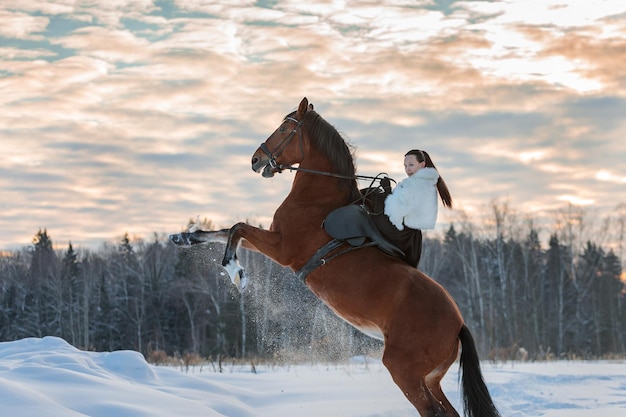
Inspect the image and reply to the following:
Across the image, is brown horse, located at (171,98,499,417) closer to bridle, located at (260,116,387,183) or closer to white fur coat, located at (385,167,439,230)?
bridle, located at (260,116,387,183)

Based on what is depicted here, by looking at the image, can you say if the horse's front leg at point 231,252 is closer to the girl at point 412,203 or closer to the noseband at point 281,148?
the noseband at point 281,148

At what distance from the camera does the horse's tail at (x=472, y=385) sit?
600 centimetres

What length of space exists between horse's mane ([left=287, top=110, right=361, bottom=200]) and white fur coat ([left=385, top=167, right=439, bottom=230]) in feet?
1.69

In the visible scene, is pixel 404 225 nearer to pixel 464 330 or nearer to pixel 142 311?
pixel 464 330

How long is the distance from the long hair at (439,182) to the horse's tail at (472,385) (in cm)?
116

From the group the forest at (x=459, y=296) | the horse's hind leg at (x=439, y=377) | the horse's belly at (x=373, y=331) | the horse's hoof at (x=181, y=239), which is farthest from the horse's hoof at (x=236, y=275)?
the forest at (x=459, y=296)

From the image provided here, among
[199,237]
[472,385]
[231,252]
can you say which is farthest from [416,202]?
[199,237]

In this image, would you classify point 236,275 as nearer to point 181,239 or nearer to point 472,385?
point 181,239

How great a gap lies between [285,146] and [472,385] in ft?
9.13

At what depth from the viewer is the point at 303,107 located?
672 cm

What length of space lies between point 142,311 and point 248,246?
41822 mm

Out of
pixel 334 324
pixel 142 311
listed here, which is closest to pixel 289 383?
pixel 334 324

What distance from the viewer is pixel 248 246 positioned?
664 centimetres

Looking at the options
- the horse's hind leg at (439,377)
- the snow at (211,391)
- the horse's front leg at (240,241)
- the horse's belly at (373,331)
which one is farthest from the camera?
the snow at (211,391)
